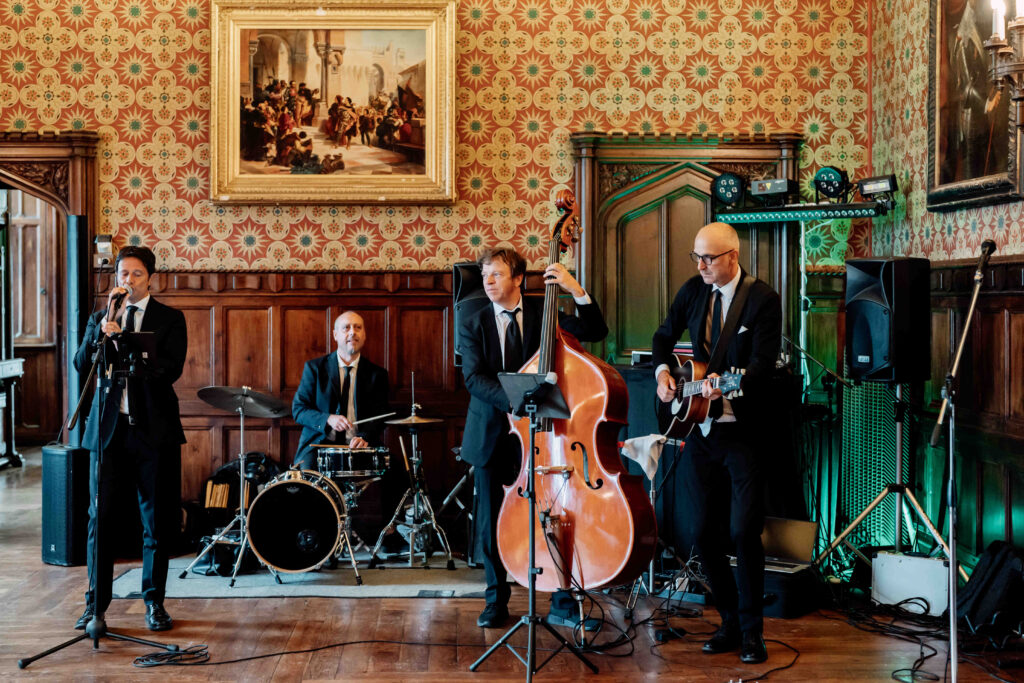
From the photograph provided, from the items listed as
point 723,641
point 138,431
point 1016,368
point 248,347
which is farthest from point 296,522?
point 1016,368

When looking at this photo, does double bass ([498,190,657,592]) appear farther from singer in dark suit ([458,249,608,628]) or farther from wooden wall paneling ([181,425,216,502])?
wooden wall paneling ([181,425,216,502])

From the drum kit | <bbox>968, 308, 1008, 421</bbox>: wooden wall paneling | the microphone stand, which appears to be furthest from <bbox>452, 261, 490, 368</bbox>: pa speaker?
<bbox>968, 308, 1008, 421</bbox>: wooden wall paneling

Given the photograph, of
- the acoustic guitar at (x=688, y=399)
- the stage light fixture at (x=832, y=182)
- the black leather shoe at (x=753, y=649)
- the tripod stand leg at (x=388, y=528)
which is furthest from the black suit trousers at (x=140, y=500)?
the stage light fixture at (x=832, y=182)

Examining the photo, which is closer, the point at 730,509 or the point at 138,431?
the point at 730,509

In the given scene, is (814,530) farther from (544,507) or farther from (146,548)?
(146,548)

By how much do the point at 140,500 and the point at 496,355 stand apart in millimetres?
1701

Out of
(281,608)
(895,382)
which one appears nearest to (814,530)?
(895,382)

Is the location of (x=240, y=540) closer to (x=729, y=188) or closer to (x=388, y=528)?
(x=388, y=528)

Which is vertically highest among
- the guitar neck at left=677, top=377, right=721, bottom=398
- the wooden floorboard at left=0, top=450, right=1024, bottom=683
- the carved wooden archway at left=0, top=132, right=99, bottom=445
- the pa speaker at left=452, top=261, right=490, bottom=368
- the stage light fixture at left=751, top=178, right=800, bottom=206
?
the carved wooden archway at left=0, top=132, right=99, bottom=445

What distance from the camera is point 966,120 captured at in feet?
16.5

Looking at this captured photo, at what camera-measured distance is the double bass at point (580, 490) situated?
3.62 meters

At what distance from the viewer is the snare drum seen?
5.33 metres

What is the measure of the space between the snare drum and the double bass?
167 cm

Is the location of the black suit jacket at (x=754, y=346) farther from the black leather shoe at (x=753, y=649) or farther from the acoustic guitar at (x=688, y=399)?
the black leather shoe at (x=753, y=649)
